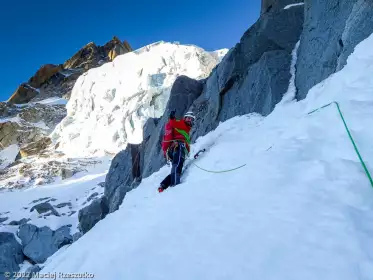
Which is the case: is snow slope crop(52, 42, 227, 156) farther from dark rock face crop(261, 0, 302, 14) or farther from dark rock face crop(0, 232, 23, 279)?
dark rock face crop(261, 0, 302, 14)

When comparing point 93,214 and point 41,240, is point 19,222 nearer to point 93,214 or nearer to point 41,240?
point 41,240

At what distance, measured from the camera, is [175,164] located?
26.1 feet

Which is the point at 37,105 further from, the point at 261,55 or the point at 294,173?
the point at 294,173

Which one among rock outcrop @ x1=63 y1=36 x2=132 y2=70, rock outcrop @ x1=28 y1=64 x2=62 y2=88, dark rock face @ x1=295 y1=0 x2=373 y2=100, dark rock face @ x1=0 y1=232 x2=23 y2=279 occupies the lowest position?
dark rock face @ x1=0 y1=232 x2=23 y2=279

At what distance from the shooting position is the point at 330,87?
627cm

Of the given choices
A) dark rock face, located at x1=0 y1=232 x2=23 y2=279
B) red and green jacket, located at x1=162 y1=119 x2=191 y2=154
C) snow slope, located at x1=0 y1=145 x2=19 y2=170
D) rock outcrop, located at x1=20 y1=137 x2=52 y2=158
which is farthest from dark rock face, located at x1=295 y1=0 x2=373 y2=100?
snow slope, located at x1=0 y1=145 x2=19 y2=170

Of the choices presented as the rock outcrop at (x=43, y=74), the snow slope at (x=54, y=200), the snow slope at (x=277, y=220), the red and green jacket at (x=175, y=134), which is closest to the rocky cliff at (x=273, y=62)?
the snow slope at (x=277, y=220)

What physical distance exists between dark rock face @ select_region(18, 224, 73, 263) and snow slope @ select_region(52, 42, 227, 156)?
81.8ft

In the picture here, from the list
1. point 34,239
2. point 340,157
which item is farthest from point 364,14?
point 34,239

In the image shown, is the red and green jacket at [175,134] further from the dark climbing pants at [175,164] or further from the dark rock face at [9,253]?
the dark rock face at [9,253]

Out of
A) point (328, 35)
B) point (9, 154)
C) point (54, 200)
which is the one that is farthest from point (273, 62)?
point (9, 154)

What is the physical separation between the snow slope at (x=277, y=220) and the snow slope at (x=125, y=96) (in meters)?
40.5

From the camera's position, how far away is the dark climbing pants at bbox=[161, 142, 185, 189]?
7.74 meters

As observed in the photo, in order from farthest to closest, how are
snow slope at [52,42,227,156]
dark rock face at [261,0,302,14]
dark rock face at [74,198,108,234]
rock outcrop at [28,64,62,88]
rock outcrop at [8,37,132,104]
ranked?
rock outcrop at [28,64,62,88] → rock outcrop at [8,37,132,104] → snow slope at [52,42,227,156] → dark rock face at [74,198,108,234] → dark rock face at [261,0,302,14]
